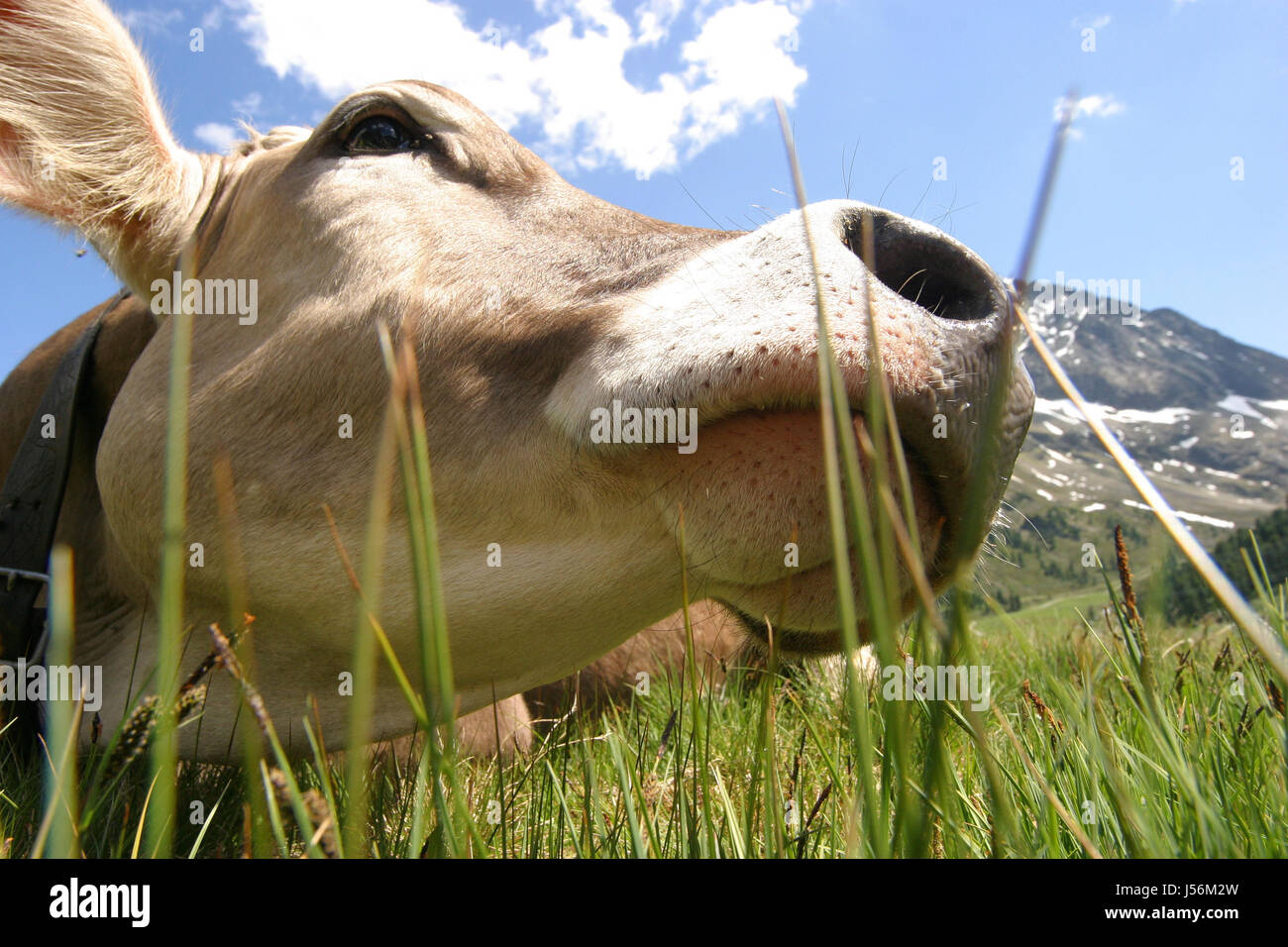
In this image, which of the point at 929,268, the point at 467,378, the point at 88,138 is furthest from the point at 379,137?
the point at 929,268

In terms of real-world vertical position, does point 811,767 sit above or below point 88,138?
below

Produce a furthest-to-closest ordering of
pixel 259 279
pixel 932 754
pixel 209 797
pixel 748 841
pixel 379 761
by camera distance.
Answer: pixel 379 761, pixel 259 279, pixel 209 797, pixel 748 841, pixel 932 754

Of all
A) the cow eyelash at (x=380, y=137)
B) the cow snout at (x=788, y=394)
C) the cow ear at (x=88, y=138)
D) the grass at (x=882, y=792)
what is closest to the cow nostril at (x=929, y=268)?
the cow snout at (x=788, y=394)

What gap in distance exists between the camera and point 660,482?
5.09ft

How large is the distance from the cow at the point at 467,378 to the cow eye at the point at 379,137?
15 millimetres

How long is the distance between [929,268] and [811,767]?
4.73 ft

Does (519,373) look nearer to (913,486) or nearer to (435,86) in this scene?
(913,486)

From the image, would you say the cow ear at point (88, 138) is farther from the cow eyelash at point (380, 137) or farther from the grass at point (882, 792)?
the grass at point (882, 792)

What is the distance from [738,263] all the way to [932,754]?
1.22m

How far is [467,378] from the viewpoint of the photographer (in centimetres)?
182

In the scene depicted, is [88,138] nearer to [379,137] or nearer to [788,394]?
[379,137]

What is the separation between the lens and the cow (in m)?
1.49

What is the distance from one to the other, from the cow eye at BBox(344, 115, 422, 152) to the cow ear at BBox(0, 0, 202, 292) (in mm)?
654
